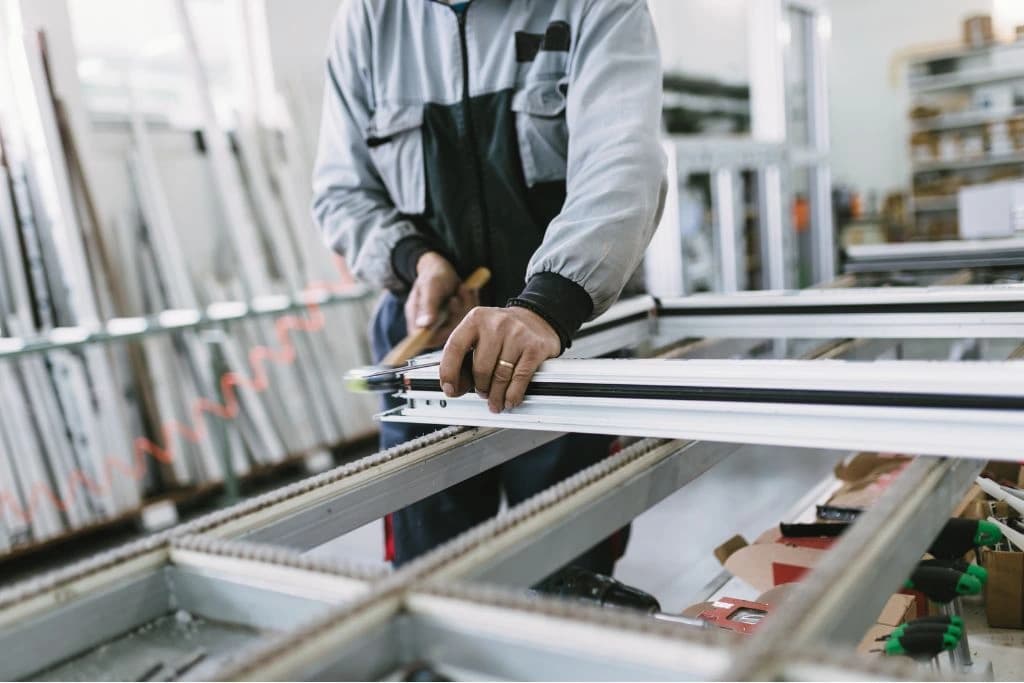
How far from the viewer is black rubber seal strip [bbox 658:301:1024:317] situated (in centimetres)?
A: 127

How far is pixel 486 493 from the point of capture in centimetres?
157

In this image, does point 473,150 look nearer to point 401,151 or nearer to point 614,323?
point 401,151

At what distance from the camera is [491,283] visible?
1529 mm

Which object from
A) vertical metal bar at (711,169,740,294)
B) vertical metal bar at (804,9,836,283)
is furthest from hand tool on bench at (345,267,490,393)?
vertical metal bar at (804,9,836,283)

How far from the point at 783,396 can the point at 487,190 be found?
78 centimetres

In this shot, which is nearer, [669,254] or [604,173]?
[604,173]

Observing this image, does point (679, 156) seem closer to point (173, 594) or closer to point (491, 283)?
point (491, 283)

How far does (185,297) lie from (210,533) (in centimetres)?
332

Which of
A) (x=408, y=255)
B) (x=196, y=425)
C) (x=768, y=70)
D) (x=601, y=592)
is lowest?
(x=196, y=425)

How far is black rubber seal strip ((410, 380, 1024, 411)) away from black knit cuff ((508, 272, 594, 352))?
12cm

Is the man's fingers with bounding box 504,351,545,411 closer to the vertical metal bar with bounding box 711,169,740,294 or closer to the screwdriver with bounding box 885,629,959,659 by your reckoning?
the screwdriver with bounding box 885,629,959,659

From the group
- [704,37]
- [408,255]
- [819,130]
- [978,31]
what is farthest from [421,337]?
[978,31]

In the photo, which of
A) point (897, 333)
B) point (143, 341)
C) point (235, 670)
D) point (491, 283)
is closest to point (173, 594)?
point (235, 670)

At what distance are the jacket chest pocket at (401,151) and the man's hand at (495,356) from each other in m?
0.61
